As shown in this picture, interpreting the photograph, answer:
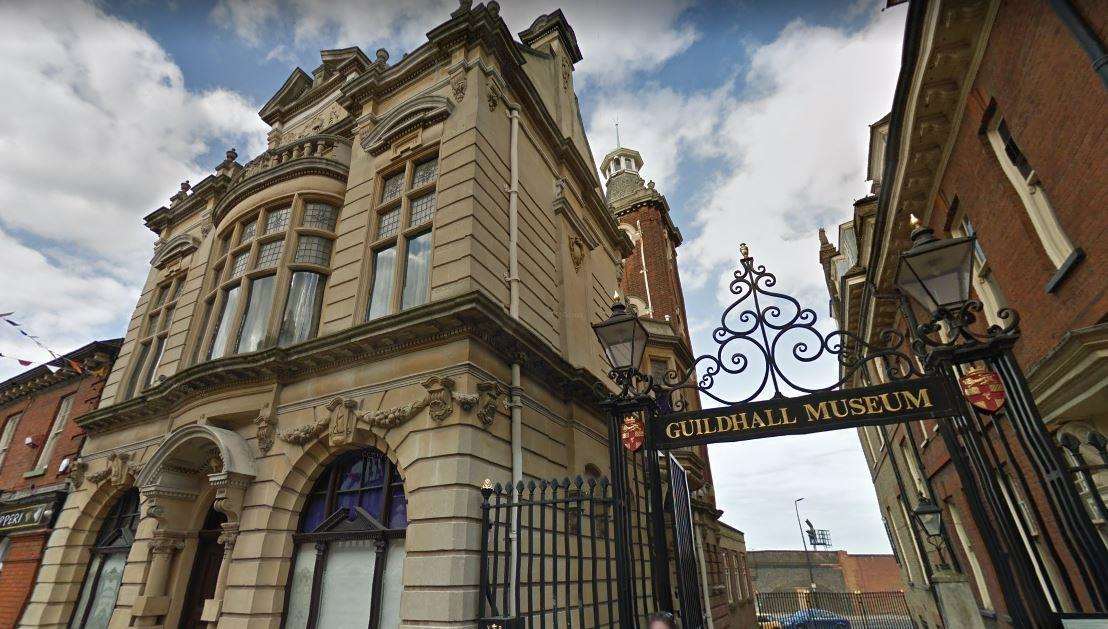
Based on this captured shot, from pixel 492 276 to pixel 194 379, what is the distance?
272 inches

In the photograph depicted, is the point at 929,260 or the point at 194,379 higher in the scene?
the point at 194,379

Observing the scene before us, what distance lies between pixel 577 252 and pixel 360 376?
7881mm

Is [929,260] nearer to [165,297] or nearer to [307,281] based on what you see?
[307,281]

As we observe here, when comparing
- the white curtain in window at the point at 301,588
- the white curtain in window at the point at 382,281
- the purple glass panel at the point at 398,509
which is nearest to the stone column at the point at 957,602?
the purple glass panel at the point at 398,509

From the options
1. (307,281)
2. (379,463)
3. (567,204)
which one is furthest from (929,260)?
(307,281)

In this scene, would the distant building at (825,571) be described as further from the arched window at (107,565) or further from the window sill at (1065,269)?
the arched window at (107,565)

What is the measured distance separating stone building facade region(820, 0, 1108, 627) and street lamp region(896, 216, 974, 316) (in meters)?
1.26

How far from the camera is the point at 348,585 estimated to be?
841 cm

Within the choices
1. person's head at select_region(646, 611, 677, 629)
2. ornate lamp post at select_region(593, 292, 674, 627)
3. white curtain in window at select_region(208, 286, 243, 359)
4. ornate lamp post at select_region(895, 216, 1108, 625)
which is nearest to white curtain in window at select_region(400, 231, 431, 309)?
white curtain in window at select_region(208, 286, 243, 359)

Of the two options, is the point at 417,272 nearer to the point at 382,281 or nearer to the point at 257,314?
the point at 382,281

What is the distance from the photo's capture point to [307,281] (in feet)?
39.3

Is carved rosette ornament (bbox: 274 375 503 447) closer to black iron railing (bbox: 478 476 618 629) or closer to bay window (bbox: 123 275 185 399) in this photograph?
black iron railing (bbox: 478 476 618 629)

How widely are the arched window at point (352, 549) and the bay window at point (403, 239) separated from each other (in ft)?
10.3

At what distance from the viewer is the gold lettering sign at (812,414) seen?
4.98 m
